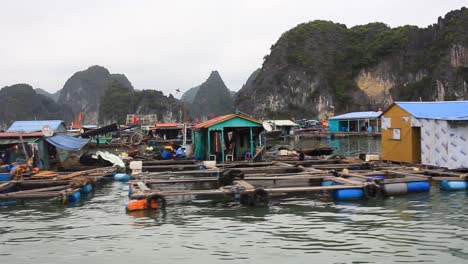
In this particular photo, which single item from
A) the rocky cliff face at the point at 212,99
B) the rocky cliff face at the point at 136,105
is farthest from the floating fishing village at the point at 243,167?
the rocky cliff face at the point at 212,99

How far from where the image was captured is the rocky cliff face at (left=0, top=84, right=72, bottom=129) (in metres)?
126

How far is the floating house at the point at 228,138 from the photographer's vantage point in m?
19.7

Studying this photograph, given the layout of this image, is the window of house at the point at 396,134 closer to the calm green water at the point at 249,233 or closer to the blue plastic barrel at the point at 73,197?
the calm green water at the point at 249,233

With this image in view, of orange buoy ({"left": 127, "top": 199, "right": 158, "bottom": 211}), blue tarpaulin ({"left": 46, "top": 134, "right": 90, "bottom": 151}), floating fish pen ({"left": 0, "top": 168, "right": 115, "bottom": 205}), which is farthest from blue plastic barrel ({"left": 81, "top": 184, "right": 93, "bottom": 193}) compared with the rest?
orange buoy ({"left": 127, "top": 199, "right": 158, "bottom": 211})

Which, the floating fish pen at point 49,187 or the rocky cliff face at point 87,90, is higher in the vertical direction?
the rocky cliff face at point 87,90

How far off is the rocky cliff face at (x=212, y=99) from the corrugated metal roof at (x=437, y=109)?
383 feet

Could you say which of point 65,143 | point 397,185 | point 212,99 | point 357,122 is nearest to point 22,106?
point 212,99

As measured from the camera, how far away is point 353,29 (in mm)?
99875

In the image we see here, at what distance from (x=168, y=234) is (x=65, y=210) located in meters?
4.50

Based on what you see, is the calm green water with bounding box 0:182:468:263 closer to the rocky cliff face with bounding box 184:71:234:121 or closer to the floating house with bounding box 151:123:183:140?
the floating house with bounding box 151:123:183:140

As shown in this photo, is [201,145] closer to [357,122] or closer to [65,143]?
[65,143]

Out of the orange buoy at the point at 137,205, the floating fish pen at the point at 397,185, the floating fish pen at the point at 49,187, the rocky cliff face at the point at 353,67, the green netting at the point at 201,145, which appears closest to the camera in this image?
the orange buoy at the point at 137,205

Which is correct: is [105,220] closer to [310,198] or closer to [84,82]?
[310,198]

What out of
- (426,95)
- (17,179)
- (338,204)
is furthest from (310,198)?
(426,95)
